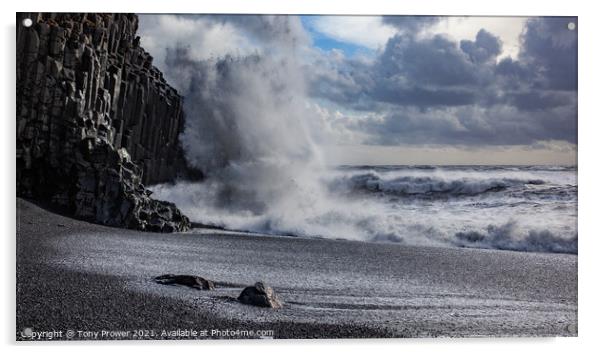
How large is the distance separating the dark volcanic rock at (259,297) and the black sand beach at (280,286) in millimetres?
69

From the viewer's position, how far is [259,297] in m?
6.89

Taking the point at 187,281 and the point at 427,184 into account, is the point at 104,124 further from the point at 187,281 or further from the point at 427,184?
the point at 427,184

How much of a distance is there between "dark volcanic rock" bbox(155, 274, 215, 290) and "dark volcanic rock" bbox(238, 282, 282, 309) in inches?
13.5

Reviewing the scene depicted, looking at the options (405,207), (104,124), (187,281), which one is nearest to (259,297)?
(187,281)

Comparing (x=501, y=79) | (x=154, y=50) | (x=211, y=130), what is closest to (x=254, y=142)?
(x=211, y=130)

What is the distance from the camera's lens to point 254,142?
739 centimetres

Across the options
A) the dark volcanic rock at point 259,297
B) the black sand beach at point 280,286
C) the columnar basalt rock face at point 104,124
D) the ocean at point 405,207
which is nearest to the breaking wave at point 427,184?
the ocean at point 405,207

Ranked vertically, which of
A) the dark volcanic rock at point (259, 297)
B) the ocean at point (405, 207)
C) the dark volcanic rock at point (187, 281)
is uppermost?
the ocean at point (405, 207)

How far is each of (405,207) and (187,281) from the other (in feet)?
7.91

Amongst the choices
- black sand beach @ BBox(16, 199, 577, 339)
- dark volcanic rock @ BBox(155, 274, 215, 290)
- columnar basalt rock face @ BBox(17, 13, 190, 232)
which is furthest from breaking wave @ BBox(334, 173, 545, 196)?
columnar basalt rock face @ BBox(17, 13, 190, 232)

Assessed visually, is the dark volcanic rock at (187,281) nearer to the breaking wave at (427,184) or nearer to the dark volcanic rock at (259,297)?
the dark volcanic rock at (259,297)

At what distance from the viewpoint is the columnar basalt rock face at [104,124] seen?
7.18 metres

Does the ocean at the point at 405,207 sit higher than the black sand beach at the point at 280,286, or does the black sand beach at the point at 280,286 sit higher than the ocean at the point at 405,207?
the ocean at the point at 405,207

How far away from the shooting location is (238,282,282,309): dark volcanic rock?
6887mm
